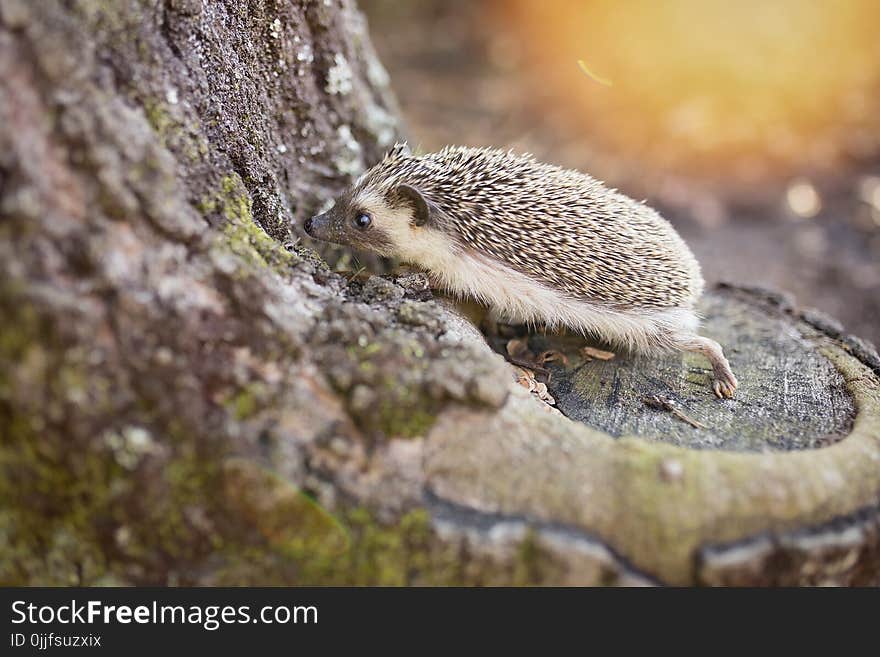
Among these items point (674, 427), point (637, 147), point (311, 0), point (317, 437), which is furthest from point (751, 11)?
point (317, 437)

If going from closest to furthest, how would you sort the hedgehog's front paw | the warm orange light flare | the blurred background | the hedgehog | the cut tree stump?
the cut tree stump < the hedgehog's front paw < the hedgehog < the blurred background < the warm orange light flare

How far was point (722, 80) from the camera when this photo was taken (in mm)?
10461

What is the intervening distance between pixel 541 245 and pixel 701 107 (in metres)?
7.56

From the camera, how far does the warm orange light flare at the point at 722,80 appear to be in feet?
30.3

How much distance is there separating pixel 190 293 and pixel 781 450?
8.22 ft

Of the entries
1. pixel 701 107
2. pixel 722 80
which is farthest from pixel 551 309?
pixel 722 80

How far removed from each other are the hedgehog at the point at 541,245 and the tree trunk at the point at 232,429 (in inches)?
37.6

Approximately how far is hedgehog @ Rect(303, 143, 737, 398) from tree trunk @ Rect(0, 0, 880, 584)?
95 centimetres

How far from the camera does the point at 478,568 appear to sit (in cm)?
263

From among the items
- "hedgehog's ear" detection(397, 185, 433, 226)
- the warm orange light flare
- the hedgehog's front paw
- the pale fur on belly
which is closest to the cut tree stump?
the hedgehog's front paw

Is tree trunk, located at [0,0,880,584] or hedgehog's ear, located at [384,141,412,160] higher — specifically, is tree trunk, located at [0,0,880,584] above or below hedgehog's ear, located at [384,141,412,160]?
below

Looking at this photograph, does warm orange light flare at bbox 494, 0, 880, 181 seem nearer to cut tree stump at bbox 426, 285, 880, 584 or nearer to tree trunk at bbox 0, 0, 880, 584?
cut tree stump at bbox 426, 285, 880, 584

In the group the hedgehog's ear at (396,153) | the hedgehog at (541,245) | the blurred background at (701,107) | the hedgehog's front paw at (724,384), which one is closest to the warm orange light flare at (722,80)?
the blurred background at (701,107)

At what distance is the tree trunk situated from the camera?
2.40 meters
